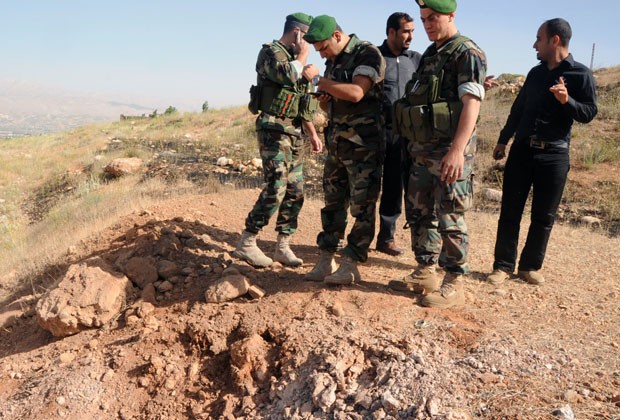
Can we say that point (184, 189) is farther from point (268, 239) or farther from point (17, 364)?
point (17, 364)

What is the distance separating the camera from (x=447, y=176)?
273cm

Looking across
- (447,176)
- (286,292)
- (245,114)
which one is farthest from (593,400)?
(245,114)

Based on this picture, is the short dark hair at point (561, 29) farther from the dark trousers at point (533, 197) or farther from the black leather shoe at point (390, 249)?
the black leather shoe at point (390, 249)

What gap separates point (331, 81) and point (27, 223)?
7228 mm

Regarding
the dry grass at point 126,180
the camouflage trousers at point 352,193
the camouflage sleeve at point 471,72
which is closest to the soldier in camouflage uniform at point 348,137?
the camouflage trousers at point 352,193

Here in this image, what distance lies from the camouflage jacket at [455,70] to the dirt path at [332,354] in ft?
3.28

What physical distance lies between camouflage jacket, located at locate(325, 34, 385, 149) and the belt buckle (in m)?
1.15

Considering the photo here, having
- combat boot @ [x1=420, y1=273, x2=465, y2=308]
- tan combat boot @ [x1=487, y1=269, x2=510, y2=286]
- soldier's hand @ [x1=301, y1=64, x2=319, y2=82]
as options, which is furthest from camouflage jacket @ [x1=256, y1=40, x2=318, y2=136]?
tan combat boot @ [x1=487, y1=269, x2=510, y2=286]

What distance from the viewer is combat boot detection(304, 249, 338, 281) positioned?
3.39 metres

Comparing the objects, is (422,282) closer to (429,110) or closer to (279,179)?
(429,110)

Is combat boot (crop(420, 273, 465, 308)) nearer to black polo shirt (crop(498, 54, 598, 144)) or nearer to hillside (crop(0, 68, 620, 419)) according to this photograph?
hillside (crop(0, 68, 620, 419))

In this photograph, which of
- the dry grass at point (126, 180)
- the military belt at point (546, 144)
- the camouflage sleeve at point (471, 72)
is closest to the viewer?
the camouflage sleeve at point (471, 72)

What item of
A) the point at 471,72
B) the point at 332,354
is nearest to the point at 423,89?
the point at 471,72

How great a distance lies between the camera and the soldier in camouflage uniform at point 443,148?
2.65 meters
